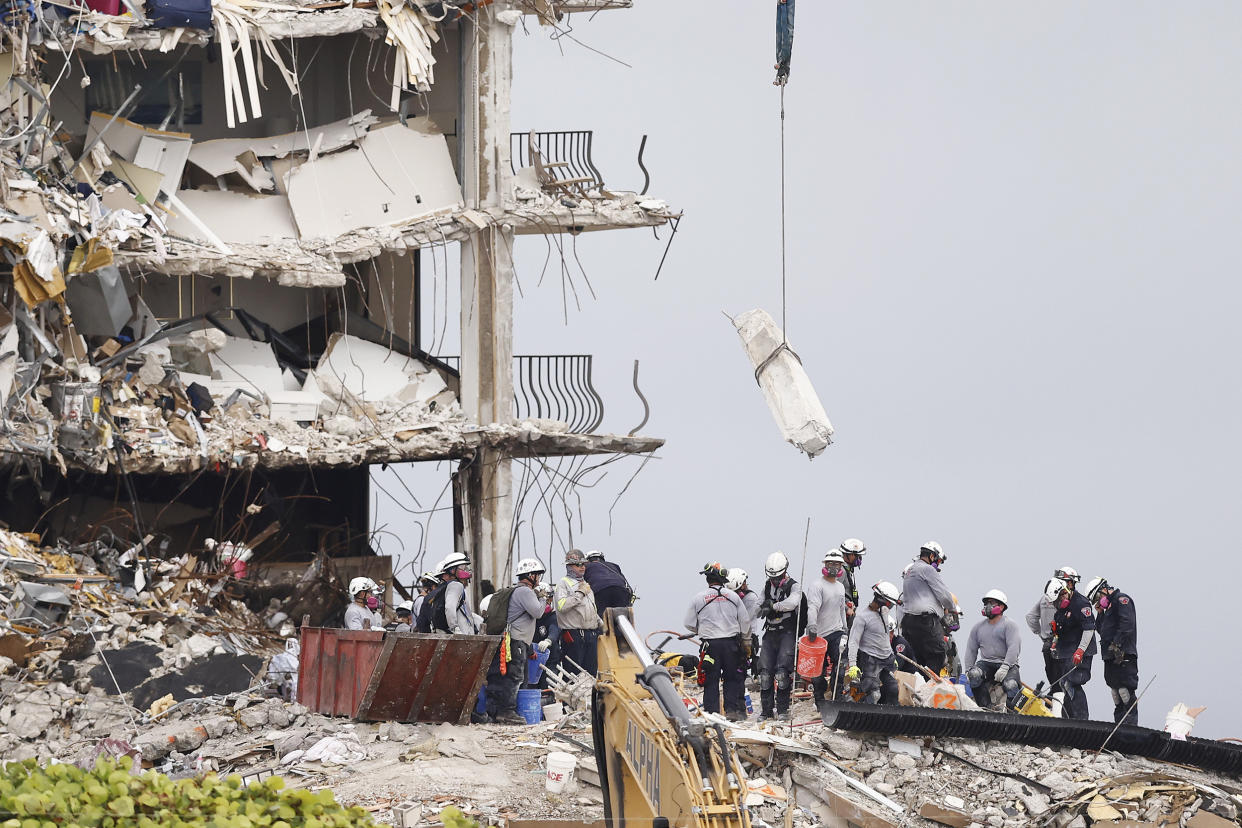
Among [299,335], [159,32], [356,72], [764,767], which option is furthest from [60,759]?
[356,72]

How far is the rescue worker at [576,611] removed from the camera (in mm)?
17250

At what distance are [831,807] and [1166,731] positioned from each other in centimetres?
370

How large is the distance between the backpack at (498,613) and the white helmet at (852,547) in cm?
366

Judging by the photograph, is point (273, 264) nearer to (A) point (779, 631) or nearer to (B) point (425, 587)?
(B) point (425, 587)

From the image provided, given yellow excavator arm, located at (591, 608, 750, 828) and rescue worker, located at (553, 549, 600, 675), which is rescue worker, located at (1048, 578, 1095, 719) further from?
yellow excavator arm, located at (591, 608, 750, 828)

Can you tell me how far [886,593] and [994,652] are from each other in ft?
7.12

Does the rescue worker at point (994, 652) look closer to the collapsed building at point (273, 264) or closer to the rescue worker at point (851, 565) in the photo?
the rescue worker at point (851, 565)

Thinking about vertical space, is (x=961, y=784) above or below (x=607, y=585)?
below

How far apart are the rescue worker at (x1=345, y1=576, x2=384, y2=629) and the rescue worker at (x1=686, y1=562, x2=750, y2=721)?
4.07m

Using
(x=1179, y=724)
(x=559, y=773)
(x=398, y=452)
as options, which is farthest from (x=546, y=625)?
(x=398, y=452)

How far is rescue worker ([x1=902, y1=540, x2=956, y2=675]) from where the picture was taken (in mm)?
16609

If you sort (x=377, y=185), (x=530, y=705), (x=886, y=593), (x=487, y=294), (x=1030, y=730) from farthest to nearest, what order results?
(x=487, y=294), (x=377, y=185), (x=530, y=705), (x=886, y=593), (x=1030, y=730)

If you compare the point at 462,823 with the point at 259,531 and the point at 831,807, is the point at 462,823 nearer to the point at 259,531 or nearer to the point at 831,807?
→ the point at 831,807

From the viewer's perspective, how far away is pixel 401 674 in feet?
47.4
